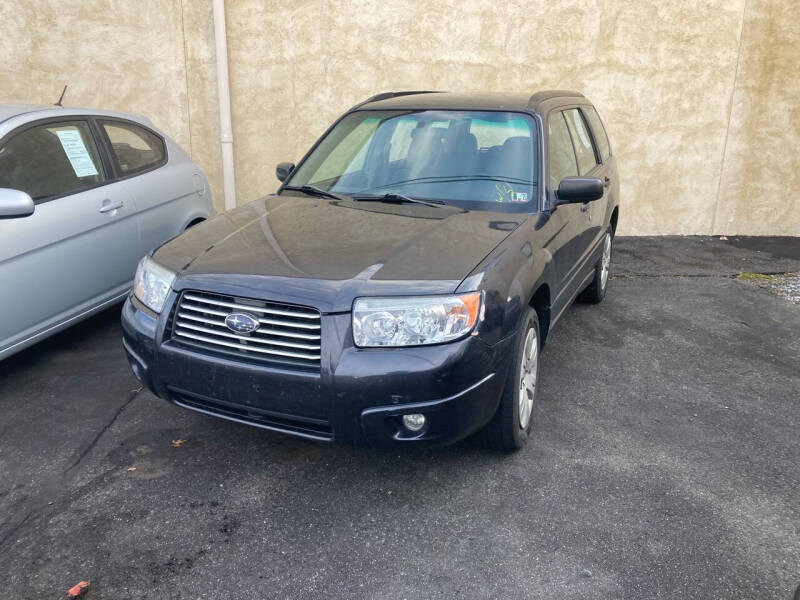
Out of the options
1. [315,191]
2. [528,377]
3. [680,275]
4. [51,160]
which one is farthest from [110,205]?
[680,275]

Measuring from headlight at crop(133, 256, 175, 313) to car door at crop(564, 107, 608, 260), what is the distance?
270cm

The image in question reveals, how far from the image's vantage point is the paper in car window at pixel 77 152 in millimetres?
4543

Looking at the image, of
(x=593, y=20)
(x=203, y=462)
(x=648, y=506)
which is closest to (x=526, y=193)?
(x=648, y=506)

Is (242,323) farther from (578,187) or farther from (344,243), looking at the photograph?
(578,187)

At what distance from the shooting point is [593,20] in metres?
7.69

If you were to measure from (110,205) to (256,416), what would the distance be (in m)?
2.39

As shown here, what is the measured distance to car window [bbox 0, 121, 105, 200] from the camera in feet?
13.5

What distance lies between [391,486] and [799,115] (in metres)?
7.27

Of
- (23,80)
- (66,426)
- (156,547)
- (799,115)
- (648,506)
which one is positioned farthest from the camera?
(799,115)

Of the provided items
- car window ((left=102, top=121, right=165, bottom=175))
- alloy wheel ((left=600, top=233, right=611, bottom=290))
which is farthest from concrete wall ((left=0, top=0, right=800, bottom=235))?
alloy wheel ((left=600, top=233, right=611, bottom=290))

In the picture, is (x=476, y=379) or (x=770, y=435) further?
(x=770, y=435)

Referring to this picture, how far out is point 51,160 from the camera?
173 inches

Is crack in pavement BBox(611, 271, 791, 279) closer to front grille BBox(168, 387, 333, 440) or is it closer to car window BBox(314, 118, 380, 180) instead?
car window BBox(314, 118, 380, 180)

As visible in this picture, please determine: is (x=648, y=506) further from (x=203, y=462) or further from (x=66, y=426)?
(x=66, y=426)
